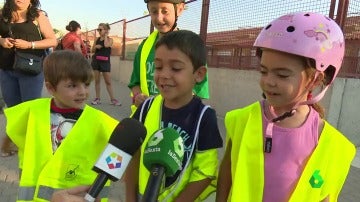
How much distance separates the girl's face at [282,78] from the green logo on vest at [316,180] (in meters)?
0.38

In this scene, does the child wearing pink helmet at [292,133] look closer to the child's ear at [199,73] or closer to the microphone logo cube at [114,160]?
the child's ear at [199,73]

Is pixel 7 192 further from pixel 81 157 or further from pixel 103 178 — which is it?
pixel 103 178

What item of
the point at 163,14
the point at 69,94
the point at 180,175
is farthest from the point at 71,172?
the point at 163,14

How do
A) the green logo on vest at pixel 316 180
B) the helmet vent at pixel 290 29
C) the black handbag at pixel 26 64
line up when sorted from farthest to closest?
the black handbag at pixel 26 64, the helmet vent at pixel 290 29, the green logo on vest at pixel 316 180

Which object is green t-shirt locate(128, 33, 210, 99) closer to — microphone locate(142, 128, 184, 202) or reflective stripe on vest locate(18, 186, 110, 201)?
reflective stripe on vest locate(18, 186, 110, 201)

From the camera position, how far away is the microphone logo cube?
1.19 meters

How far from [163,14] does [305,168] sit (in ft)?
5.64

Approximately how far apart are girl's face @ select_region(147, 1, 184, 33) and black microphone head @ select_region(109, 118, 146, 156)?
5.95ft

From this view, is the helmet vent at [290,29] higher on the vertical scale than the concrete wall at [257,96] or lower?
higher

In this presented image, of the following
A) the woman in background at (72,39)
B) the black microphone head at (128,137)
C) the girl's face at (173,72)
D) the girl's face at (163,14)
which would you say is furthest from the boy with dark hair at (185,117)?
the woman in background at (72,39)

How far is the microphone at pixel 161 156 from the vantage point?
1146 mm

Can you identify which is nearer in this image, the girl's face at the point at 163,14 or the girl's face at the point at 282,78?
the girl's face at the point at 282,78

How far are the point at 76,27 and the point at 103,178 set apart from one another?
32.3 ft

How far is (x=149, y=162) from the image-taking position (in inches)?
48.2
